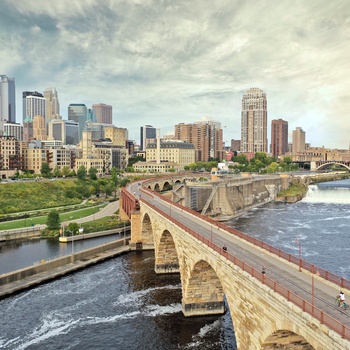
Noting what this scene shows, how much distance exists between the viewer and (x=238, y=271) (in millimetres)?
30406

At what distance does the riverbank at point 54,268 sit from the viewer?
55750 mm

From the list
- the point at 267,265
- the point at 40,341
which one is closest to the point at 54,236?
the point at 40,341

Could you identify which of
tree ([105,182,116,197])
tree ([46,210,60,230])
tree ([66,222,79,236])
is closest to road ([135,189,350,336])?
tree ([66,222,79,236])

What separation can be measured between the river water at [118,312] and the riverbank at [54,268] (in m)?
1.25

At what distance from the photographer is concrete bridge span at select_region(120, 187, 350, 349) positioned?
2219 cm

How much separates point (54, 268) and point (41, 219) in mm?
42737

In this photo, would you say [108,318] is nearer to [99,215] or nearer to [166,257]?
[166,257]

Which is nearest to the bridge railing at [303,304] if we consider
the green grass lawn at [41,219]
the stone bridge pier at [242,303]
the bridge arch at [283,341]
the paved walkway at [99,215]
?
the stone bridge pier at [242,303]

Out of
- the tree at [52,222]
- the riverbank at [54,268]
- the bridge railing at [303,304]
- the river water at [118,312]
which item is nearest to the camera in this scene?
the bridge railing at [303,304]

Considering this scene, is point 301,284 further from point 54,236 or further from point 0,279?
point 54,236

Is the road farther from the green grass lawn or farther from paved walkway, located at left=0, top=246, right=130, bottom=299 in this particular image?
the green grass lawn

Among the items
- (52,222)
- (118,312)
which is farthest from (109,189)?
(118,312)

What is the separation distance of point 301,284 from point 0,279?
147 feet

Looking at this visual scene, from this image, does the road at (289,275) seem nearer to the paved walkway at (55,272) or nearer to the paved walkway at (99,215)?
the paved walkway at (55,272)
